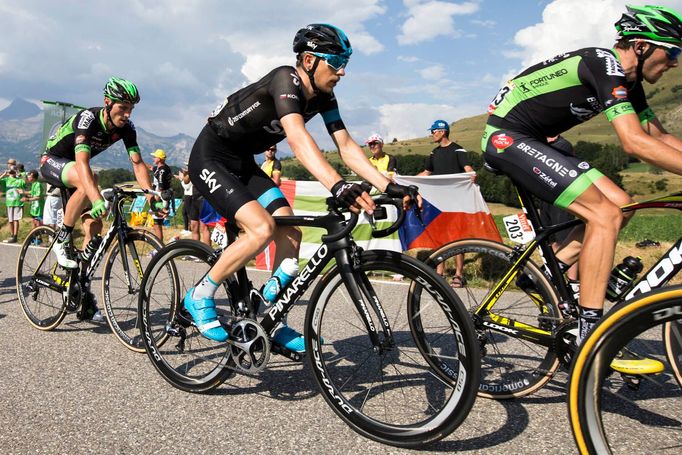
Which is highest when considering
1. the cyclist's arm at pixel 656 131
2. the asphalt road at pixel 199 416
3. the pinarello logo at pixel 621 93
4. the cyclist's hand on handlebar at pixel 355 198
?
the pinarello logo at pixel 621 93

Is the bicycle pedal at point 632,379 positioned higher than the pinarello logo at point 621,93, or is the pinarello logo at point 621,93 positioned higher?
the pinarello logo at point 621,93

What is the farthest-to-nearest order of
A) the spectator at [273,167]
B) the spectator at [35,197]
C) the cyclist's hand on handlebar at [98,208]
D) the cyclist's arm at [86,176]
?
the spectator at [35,197] → the spectator at [273,167] → the cyclist's arm at [86,176] → the cyclist's hand on handlebar at [98,208]

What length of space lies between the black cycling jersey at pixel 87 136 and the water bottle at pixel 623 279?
4397 mm

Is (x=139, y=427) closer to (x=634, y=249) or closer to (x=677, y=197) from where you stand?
(x=677, y=197)

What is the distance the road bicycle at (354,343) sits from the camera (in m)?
2.60

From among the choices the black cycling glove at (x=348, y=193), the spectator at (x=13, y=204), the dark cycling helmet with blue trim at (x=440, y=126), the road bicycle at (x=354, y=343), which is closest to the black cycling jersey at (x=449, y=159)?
the dark cycling helmet with blue trim at (x=440, y=126)

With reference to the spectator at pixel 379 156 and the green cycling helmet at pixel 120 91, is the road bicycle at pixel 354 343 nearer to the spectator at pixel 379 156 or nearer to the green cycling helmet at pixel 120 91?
the green cycling helmet at pixel 120 91

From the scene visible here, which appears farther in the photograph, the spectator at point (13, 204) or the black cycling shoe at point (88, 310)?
the spectator at point (13, 204)

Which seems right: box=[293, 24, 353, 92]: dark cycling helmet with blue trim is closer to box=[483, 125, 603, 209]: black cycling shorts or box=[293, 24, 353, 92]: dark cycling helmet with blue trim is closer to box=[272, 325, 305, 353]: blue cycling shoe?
box=[483, 125, 603, 209]: black cycling shorts

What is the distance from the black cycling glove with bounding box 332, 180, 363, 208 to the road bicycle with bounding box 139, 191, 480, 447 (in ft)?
0.40

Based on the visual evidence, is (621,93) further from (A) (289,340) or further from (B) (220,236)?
(B) (220,236)

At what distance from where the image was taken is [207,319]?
11.0ft

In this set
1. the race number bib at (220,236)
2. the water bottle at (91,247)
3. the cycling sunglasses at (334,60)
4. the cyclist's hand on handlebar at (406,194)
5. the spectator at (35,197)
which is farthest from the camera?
the spectator at (35,197)

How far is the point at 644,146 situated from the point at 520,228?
103 cm
